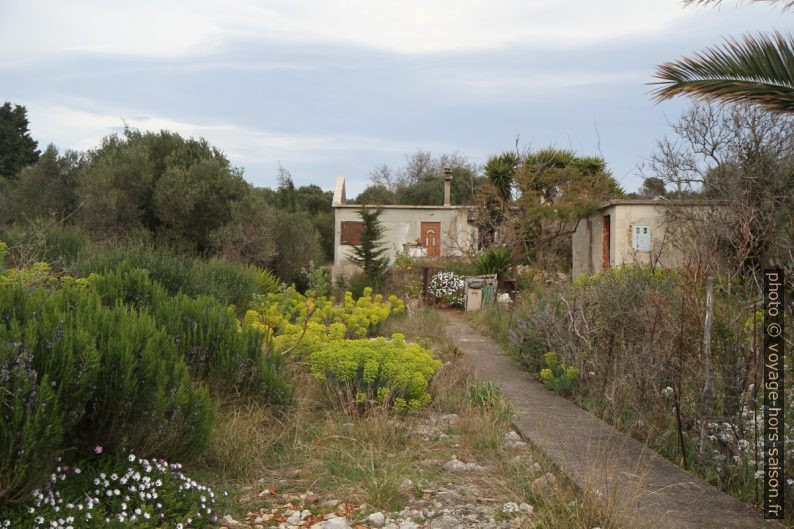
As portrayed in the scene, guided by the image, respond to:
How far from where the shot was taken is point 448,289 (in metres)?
19.6

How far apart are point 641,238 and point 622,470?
14.1 m

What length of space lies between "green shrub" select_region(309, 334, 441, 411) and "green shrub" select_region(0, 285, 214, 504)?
186 centimetres

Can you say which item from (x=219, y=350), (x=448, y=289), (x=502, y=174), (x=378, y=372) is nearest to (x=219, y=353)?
(x=219, y=350)

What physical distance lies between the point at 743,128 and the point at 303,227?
539 inches

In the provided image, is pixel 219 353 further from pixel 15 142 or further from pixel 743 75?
pixel 15 142

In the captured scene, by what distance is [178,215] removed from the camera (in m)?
21.6

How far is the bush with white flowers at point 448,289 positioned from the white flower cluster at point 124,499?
15411mm

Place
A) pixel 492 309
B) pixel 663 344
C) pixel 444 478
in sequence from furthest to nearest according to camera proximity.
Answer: pixel 492 309, pixel 663 344, pixel 444 478

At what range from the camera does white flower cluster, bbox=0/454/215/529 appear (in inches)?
135

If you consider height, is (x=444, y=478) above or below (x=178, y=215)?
below

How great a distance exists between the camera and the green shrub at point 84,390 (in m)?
3.29

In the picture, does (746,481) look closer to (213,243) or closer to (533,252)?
(213,243)

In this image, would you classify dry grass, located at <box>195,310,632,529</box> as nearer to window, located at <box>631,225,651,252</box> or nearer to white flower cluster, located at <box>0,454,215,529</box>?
white flower cluster, located at <box>0,454,215,529</box>

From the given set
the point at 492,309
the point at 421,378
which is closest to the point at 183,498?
the point at 421,378
